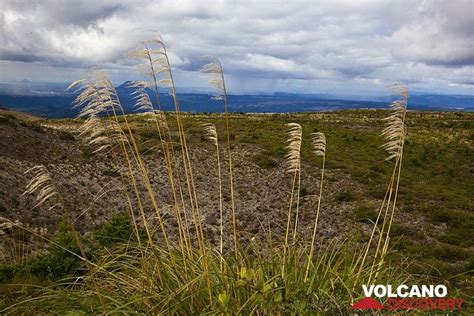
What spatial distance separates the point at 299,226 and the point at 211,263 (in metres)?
11.5

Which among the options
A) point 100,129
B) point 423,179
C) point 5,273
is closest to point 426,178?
point 423,179

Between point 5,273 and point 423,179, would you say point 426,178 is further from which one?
point 5,273

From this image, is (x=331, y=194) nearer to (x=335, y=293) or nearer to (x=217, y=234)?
(x=217, y=234)

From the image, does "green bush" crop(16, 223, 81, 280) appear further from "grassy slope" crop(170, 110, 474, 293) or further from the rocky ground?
"grassy slope" crop(170, 110, 474, 293)

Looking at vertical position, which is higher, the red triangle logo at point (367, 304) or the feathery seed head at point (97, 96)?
the feathery seed head at point (97, 96)

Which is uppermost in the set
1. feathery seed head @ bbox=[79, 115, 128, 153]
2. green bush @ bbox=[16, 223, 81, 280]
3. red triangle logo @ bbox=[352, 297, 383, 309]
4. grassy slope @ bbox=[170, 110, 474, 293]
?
feathery seed head @ bbox=[79, 115, 128, 153]

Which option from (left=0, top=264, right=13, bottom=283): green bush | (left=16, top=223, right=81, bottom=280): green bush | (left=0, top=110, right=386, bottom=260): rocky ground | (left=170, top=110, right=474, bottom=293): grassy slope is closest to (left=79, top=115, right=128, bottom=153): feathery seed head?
(left=170, top=110, right=474, bottom=293): grassy slope

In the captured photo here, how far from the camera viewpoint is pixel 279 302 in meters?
3.70

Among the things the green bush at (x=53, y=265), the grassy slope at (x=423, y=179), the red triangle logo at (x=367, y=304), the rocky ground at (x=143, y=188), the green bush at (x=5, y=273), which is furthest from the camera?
the rocky ground at (x=143, y=188)

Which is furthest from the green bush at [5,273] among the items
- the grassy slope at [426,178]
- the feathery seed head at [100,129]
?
the grassy slope at [426,178]

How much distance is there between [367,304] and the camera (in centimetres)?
404

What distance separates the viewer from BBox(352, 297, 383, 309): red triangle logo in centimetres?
399

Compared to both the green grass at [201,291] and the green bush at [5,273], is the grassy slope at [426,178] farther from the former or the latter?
the green bush at [5,273]

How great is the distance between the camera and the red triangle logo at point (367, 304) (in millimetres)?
3990
